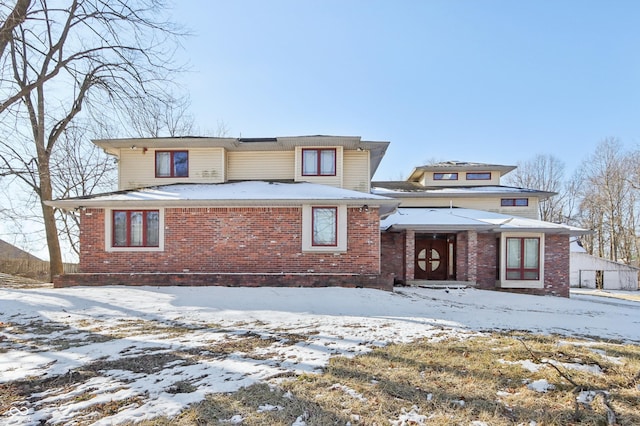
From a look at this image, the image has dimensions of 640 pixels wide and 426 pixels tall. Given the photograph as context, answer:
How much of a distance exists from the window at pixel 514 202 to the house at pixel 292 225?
0.05 m

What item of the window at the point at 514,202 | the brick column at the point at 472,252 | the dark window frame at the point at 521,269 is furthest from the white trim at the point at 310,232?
the window at the point at 514,202

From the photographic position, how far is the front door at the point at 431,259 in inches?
568

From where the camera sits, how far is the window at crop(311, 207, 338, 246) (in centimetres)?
1080

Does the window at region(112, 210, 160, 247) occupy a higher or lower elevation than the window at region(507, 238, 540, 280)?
higher

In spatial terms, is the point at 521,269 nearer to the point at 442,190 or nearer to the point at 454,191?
the point at 454,191

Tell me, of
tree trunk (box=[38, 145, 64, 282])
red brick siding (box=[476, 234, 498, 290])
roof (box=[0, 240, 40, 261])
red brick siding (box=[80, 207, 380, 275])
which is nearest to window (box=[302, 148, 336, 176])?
red brick siding (box=[80, 207, 380, 275])

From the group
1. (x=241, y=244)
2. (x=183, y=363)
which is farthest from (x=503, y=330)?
(x=241, y=244)

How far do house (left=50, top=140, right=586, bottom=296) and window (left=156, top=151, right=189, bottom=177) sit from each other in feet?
0.13

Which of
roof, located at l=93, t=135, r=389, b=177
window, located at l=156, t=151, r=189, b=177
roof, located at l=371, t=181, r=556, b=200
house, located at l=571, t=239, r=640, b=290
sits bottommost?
house, located at l=571, t=239, r=640, b=290

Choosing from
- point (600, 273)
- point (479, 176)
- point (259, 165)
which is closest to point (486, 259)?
point (479, 176)

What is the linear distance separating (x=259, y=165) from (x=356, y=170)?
3.87 m

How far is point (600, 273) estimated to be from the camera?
2459 centimetres

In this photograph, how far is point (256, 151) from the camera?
13.3 meters

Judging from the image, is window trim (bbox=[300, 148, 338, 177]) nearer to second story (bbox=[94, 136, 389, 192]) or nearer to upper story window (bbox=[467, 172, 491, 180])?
second story (bbox=[94, 136, 389, 192])
